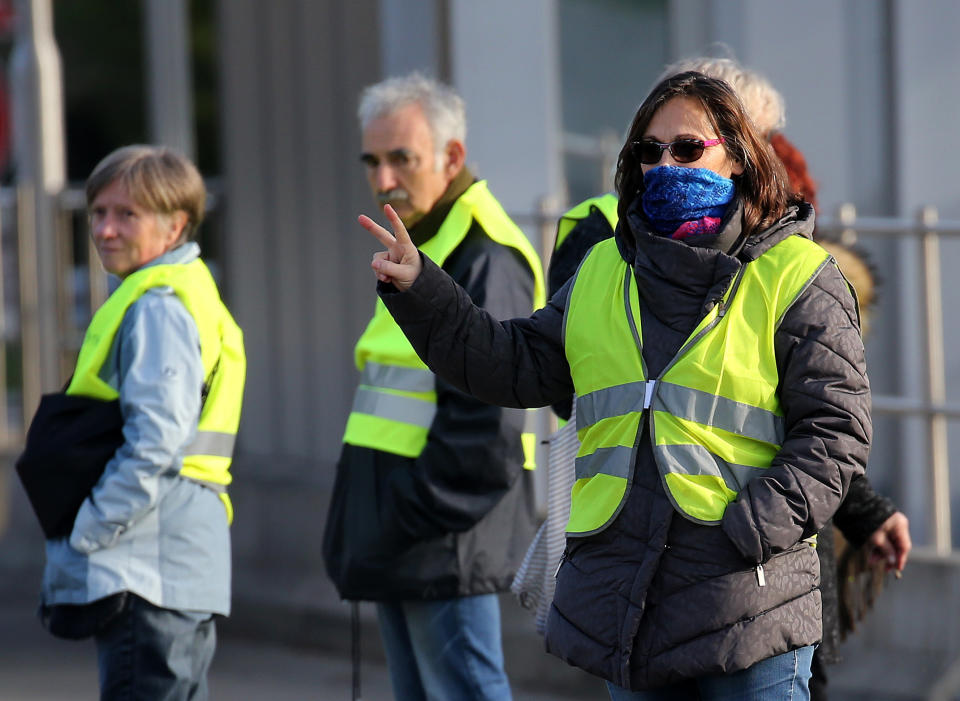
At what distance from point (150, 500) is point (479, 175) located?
2.42 m

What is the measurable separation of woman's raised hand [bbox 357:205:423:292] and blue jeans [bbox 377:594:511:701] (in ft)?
3.46

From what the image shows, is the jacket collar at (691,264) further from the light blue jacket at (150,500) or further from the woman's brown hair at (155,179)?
the woman's brown hair at (155,179)

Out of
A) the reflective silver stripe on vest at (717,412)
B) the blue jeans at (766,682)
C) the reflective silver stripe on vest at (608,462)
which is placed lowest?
the blue jeans at (766,682)

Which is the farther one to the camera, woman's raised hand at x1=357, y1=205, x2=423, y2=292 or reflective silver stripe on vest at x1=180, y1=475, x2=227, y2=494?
reflective silver stripe on vest at x1=180, y1=475, x2=227, y2=494

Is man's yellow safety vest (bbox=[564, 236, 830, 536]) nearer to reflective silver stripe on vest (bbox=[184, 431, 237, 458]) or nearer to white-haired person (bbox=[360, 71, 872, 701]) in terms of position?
white-haired person (bbox=[360, 71, 872, 701])

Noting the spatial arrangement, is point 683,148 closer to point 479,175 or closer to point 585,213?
point 585,213

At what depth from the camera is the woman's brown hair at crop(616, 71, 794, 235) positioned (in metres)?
2.56

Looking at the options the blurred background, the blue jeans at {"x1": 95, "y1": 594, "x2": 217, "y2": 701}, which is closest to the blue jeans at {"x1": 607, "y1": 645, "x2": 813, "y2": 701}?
the blue jeans at {"x1": 95, "y1": 594, "x2": 217, "y2": 701}

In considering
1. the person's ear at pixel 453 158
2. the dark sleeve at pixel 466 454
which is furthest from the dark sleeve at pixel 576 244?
the person's ear at pixel 453 158

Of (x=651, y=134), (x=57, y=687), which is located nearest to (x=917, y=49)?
(x=651, y=134)

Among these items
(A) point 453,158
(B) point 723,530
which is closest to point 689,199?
(B) point 723,530

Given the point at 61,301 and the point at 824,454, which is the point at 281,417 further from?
the point at 824,454

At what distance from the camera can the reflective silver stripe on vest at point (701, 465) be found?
2424mm

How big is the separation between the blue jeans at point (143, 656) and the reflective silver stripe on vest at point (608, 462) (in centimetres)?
120
